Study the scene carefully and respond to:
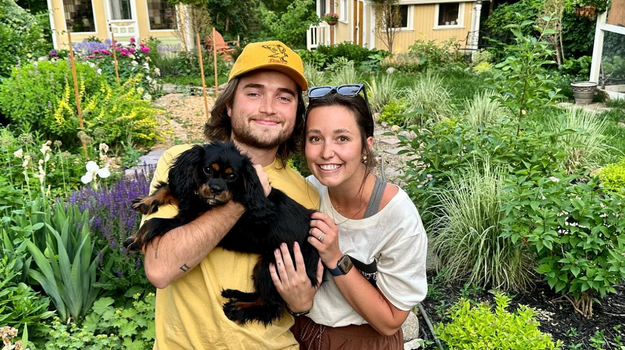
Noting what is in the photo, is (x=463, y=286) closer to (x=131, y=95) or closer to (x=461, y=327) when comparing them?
(x=461, y=327)

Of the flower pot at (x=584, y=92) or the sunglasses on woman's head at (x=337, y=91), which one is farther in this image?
the flower pot at (x=584, y=92)

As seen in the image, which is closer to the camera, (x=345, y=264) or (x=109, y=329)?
(x=345, y=264)

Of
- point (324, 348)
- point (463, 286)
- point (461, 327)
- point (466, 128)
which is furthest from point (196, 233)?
point (466, 128)

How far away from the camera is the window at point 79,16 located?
74.1ft

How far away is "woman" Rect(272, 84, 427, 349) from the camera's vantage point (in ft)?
6.21

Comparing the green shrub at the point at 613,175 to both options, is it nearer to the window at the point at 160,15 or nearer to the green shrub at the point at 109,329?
the green shrub at the point at 109,329

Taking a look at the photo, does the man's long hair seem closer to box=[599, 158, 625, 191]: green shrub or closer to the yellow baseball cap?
the yellow baseball cap

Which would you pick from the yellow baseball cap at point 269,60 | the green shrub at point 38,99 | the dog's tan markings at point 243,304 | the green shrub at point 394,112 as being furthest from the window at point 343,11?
the dog's tan markings at point 243,304

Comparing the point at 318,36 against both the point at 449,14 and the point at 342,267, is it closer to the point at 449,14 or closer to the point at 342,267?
the point at 449,14

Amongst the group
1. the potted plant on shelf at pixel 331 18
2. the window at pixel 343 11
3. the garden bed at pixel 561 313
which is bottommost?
the garden bed at pixel 561 313

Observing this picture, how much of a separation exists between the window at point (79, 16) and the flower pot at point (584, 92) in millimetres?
21392

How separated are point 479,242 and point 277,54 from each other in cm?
241

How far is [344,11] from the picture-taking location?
79.0 feet

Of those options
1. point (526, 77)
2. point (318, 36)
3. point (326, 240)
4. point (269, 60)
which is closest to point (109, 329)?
point (326, 240)
